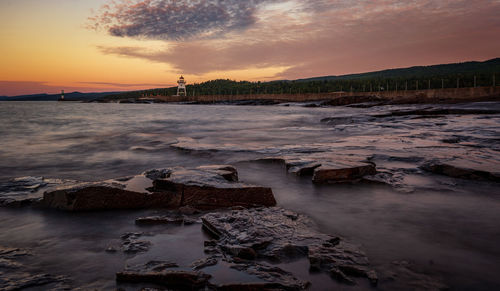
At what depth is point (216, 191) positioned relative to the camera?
3.73 m

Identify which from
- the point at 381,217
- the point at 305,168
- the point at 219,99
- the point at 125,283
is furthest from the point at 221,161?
the point at 219,99

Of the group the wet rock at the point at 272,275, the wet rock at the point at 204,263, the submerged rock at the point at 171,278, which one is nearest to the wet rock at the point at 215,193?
the wet rock at the point at 204,263

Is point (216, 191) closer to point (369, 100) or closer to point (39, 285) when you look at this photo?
point (39, 285)

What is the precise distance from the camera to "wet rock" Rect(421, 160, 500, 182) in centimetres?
458

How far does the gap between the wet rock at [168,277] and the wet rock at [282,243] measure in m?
0.34

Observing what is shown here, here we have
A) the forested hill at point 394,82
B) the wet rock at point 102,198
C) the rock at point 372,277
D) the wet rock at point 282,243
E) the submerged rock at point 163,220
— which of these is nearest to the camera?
the rock at point 372,277

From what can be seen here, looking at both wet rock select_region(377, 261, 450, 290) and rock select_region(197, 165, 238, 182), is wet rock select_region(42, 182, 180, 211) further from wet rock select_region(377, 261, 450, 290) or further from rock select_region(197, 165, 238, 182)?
wet rock select_region(377, 261, 450, 290)

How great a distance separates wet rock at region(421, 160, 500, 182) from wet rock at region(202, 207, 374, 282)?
3.03m

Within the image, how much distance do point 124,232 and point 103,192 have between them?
896mm

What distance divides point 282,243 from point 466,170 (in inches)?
150

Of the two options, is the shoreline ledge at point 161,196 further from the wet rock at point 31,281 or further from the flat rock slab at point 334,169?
the wet rock at point 31,281

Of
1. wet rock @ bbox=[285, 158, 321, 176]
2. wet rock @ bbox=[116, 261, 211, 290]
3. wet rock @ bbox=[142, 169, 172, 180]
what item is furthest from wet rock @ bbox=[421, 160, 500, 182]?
wet rock @ bbox=[116, 261, 211, 290]

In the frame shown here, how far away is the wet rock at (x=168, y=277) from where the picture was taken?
2.04m

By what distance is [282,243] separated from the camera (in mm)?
2566
